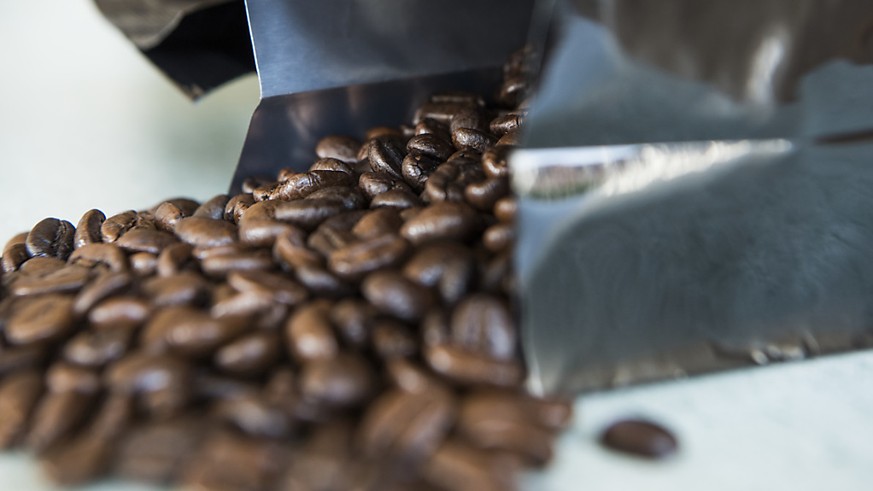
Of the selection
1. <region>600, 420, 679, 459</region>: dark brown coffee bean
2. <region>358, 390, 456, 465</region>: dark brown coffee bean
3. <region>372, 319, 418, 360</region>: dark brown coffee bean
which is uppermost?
<region>372, 319, 418, 360</region>: dark brown coffee bean

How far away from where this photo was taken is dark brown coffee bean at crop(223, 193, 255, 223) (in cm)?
153

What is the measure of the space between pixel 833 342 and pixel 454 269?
2.11 feet

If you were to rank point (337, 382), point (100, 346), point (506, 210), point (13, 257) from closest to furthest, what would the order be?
point (337, 382), point (100, 346), point (506, 210), point (13, 257)

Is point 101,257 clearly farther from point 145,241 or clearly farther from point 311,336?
point 311,336

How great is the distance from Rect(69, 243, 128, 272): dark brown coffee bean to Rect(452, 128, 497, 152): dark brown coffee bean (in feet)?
2.23

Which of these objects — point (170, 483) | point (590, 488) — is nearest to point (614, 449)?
point (590, 488)

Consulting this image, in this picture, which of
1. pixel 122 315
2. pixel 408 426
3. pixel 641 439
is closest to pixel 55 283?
pixel 122 315

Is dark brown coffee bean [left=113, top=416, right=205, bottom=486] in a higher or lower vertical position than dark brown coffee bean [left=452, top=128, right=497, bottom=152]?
lower

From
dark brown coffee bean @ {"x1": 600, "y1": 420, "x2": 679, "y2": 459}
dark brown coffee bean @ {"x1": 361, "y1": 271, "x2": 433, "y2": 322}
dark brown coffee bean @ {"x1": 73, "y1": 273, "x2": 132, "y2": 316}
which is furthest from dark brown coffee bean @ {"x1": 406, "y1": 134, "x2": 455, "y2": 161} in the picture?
dark brown coffee bean @ {"x1": 600, "y1": 420, "x2": 679, "y2": 459}

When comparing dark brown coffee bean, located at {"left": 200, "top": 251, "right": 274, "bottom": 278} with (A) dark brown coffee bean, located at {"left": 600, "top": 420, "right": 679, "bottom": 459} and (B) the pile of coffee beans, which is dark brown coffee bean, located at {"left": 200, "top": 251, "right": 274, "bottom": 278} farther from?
(A) dark brown coffee bean, located at {"left": 600, "top": 420, "right": 679, "bottom": 459}

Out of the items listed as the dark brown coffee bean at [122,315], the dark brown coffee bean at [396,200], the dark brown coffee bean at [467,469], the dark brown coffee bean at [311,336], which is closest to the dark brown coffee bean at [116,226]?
the dark brown coffee bean at [122,315]

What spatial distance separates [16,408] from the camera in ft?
3.34

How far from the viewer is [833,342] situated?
122 cm

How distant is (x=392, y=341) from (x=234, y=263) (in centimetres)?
33
